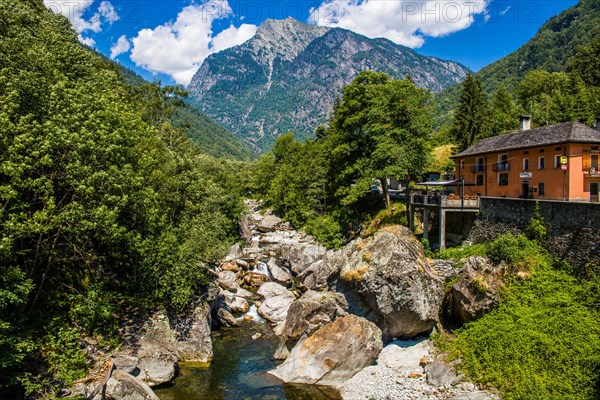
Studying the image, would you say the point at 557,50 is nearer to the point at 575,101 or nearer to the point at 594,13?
the point at 594,13

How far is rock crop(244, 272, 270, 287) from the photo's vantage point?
3638cm

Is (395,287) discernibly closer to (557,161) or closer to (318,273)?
(318,273)

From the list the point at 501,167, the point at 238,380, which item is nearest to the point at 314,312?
the point at 238,380

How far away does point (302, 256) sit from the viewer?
3928 cm

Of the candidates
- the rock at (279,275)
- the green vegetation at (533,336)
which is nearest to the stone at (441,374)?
the green vegetation at (533,336)

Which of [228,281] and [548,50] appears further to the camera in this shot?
[548,50]

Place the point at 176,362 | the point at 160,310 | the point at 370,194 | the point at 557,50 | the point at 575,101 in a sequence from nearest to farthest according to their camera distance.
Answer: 1. the point at 176,362
2. the point at 160,310
3. the point at 370,194
4. the point at 575,101
5. the point at 557,50

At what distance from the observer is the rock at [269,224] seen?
6250 centimetres

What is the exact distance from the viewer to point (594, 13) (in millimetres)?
179875

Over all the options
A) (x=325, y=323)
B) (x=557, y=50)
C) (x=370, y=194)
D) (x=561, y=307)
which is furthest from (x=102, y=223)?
(x=557, y=50)

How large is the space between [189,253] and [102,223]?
827cm

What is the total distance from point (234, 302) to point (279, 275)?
739 centimetres

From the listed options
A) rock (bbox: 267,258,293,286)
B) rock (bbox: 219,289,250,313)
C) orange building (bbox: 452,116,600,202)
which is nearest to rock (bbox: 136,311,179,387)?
rock (bbox: 219,289,250,313)

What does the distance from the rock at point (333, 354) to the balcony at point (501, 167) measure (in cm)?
2077
